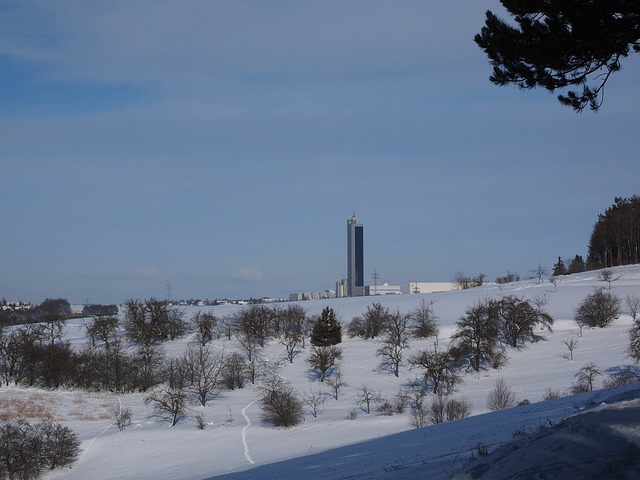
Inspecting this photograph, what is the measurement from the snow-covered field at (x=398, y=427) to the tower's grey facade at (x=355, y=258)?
75413mm

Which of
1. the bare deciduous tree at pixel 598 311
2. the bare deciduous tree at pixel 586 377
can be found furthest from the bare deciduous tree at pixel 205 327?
the bare deciduous tree at pixel 586 377

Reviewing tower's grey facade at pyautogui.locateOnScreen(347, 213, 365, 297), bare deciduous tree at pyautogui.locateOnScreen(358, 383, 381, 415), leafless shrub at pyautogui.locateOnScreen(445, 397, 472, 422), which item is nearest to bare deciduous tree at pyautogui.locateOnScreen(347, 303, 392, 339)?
bare deciduous tree at pyautogui.locateOnScreen(358, 383, 381, 415)

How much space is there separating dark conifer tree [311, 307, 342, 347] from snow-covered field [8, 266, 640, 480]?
204 centimetres

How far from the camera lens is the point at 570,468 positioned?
296 inches

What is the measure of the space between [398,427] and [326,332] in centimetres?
3483

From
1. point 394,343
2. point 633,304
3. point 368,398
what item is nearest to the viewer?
point 368,398

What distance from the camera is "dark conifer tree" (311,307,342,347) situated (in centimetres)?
7356

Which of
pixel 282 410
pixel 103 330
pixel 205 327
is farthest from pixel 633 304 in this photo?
pixel 103 330

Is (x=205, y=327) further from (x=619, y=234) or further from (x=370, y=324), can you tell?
(x=619, y=234)

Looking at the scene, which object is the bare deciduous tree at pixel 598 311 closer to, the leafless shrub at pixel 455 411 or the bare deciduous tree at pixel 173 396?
the leafless shrub at pixel 455 411

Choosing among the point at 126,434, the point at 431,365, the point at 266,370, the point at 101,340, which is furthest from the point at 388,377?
the point at 101,340

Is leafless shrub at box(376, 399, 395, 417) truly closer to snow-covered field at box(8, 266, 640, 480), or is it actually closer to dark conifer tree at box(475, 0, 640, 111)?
snow-covered field at box(8, 266, 640, 480)

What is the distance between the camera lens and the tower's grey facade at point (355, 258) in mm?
178375

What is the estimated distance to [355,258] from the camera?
179 meters
